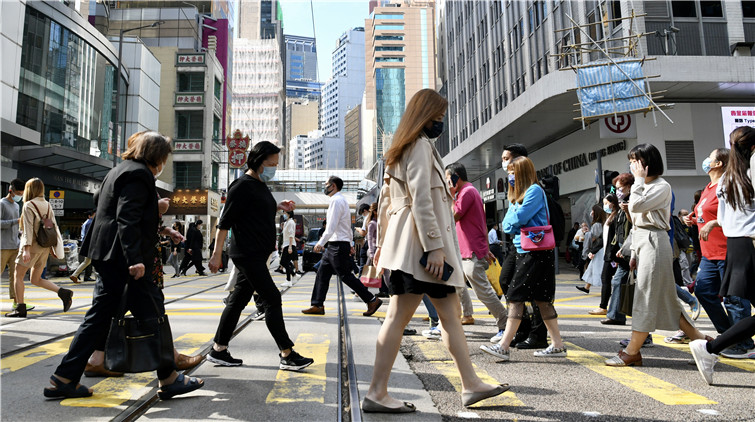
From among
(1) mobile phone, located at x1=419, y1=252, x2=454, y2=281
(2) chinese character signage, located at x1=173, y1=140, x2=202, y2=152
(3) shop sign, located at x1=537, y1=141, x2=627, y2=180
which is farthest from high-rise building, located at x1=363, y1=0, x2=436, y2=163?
(1) mobile phone, located at x1=419, y1=252, x2=454, y2=281

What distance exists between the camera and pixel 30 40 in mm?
20812

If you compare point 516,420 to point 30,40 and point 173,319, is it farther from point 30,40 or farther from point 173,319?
point 30,40

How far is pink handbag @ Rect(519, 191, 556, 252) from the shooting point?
438cm

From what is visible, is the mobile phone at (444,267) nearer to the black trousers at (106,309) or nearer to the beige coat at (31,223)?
the black trousers at (106,309)

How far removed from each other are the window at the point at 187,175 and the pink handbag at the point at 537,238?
40.2m

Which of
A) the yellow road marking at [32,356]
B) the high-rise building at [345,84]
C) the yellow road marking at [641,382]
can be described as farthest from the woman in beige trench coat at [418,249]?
the high-rise building at [345,84]

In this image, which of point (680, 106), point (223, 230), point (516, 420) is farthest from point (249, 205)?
point (680, 106)

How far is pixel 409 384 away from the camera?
11.5 feet

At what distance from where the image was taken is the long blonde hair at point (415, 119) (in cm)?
305

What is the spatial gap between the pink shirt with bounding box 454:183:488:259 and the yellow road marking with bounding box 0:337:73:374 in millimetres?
4088

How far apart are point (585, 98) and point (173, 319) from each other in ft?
52.1

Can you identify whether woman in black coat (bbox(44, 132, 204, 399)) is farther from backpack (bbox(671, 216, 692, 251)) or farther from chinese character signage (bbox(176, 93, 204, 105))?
chinese character signage (bbox(176, 93, 204, 105))

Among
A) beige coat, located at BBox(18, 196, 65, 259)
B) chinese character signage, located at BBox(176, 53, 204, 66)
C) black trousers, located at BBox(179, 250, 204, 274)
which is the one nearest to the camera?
beige coat, located at BBox(18, 196, 65, 259)

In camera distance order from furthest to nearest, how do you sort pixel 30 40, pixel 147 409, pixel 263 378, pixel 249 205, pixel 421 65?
1. pixel 421 65
2. pixel 30 40
3. pixel 249 205
4. pixel 263 378
5. pixel 147 409
